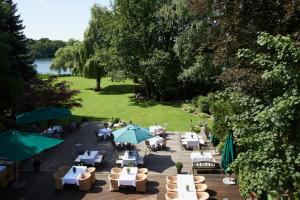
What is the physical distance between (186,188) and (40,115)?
1201cm

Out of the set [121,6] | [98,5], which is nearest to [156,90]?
[121,6]

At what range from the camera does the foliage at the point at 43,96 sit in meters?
23.3

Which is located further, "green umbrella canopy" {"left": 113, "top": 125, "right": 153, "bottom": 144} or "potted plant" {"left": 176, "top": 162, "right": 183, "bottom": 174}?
"green umbrella canopy" {"left": 113, "top": 125, "right": 153, "bottom": 144}

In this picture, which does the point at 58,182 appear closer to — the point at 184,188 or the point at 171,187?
the point at 171,187

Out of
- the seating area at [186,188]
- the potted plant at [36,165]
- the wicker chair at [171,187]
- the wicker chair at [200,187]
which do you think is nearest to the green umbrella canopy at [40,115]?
the potted plant at [36,165]

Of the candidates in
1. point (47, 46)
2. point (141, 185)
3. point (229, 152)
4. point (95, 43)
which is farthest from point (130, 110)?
point (47, 46)

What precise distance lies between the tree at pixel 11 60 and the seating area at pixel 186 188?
44.0 feet

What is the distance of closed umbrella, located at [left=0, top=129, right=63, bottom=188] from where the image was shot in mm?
14117

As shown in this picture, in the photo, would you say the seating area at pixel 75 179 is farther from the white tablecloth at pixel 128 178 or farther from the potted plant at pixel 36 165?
the potted plant at pixel 36 165

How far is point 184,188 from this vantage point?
45.6 ft

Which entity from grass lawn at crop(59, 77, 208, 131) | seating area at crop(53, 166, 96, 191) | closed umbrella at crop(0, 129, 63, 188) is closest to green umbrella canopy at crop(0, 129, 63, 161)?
closed umbrella at crop(0, 129, 63, 188)

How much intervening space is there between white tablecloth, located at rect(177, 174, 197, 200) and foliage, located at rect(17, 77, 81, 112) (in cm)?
1301

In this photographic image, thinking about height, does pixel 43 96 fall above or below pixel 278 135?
below

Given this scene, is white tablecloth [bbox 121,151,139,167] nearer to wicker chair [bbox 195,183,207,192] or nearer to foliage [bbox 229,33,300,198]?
wicker chair [bbox 195,183,207,192]
